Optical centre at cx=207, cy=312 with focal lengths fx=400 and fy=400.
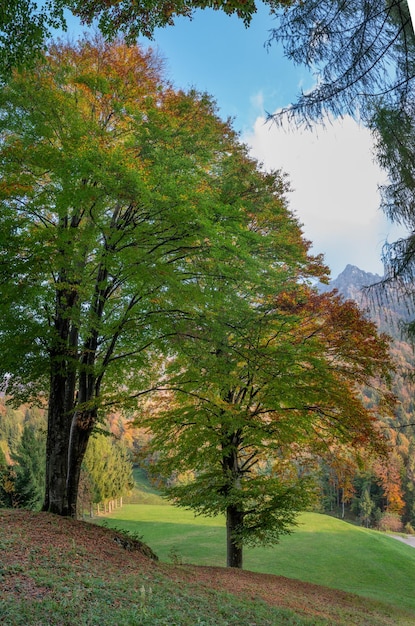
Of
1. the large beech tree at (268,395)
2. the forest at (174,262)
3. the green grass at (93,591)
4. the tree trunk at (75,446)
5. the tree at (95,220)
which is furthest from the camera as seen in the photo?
the large beech tree at (268,395)

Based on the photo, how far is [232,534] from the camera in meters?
9.12

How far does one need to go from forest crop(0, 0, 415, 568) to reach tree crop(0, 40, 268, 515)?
41 mm

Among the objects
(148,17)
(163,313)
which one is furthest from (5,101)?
(163,313)

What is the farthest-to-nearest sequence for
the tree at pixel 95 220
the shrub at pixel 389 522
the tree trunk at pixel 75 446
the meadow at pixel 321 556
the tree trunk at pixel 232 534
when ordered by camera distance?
the shrub at pixel 389 522 → the meadow at pixel 321 556 → the tree trunk at pixel 232 534 → the tree trunk at pixel 75 446 → the tree at pixel 95 220

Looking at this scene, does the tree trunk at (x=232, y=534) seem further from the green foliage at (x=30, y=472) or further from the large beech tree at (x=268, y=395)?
the green foliage at (x=30, y=472)

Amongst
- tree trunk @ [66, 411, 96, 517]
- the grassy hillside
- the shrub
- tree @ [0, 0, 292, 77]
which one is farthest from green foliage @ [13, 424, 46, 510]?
the shrub

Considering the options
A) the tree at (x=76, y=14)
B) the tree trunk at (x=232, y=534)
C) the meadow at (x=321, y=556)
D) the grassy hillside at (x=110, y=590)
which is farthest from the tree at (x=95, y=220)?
the meadow at (x=321, y=556)

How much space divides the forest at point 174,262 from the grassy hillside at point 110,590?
1556 millimetres

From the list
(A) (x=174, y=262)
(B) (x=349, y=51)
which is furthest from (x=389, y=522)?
(B) (x=349, y=51)

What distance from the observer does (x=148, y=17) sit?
4133mm

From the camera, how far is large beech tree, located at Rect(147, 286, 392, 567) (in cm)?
761

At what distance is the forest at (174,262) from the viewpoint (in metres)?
4.06

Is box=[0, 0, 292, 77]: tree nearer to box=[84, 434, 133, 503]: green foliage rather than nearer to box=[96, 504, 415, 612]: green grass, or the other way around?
box=[96, 504, 415, 612]: green grass

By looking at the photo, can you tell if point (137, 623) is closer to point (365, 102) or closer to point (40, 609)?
point (40, 609)
